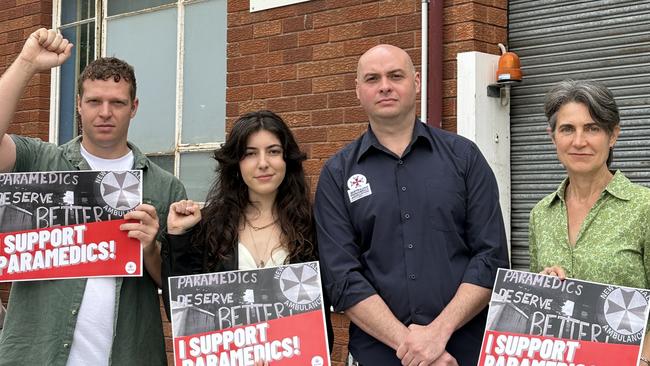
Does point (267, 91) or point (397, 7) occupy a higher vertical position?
point (397, 7)

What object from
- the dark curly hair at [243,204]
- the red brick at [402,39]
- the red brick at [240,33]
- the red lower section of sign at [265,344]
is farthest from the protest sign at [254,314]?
the red brick at [240,33]

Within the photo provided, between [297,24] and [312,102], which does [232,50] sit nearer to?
[297,24]

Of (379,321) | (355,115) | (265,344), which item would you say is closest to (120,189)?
(265,344)

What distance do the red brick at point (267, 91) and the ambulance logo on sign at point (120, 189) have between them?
3.17 metres

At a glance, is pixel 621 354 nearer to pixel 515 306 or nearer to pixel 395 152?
pixel 515 306

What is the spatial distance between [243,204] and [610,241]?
4.97 feet

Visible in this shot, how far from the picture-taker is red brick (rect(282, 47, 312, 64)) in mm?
6574

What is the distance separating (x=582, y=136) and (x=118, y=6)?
6.34 m

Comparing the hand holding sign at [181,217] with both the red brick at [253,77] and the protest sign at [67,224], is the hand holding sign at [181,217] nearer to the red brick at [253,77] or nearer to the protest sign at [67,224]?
the protest sign at [67,224]

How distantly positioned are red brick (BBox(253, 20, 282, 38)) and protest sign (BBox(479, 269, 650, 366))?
3893 mm

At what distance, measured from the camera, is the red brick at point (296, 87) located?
657 cm

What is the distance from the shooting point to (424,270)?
3510mm

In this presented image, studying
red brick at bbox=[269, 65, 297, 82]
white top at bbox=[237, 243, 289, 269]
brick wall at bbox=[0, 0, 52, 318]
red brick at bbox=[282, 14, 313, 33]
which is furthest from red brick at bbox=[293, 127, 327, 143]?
brick wall at bbox=[0, 0, 52, 318]

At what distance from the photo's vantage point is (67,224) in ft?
12.4
